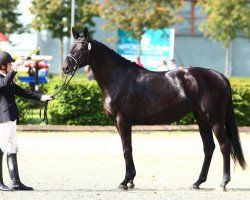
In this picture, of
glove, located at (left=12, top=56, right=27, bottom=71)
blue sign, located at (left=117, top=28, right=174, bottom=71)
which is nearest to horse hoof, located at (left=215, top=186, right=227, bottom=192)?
glove, located at (left=12, top=56, right=27, bottom=71)

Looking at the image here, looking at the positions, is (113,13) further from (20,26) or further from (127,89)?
(127,89)

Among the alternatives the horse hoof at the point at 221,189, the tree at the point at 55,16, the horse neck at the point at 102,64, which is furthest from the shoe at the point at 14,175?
the tree at the point at 55,16

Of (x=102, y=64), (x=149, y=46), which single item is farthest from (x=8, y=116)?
(x=149, y=46)

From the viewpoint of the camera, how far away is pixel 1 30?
1879 inches

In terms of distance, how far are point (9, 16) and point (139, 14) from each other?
9.21 meters

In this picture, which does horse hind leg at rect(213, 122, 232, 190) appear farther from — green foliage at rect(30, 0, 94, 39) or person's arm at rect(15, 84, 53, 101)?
green foliage at rect(30, 0, 94, 39)

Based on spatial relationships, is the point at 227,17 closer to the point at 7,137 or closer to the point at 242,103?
the point at 242,103

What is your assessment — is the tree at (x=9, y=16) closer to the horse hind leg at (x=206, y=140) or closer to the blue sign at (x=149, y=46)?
the blue sign at (x=149, y=46)

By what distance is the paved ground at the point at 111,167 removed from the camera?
1011 cm

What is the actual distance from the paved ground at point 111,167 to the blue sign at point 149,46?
94.4 feet

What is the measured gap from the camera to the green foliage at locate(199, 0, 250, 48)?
43188 mm

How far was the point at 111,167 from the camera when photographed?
41.8 feet

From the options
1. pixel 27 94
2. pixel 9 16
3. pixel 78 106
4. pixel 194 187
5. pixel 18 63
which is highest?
pixel 18 63

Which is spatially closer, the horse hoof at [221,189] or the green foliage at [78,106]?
the horse hoof at [221,189]
